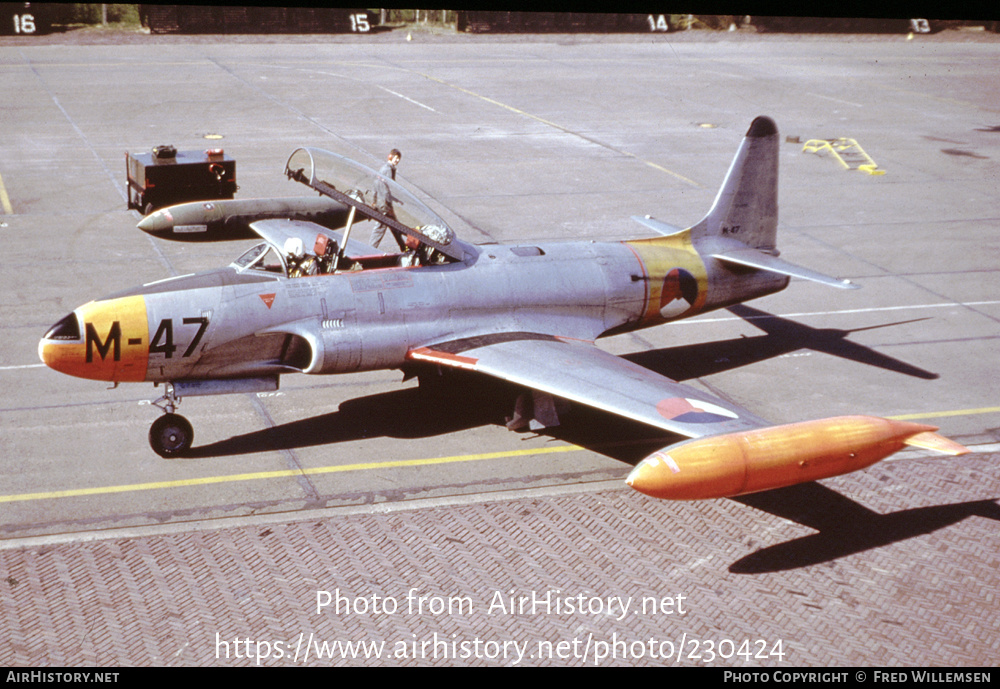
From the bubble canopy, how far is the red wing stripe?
1509mm

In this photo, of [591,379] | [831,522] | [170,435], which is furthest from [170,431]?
[831,522]

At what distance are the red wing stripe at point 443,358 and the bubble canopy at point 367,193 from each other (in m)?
1.51

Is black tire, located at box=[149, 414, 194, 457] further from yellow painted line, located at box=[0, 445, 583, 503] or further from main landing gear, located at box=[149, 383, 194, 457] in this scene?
yellow painted line, located at box=[0, 445, 583, 503]

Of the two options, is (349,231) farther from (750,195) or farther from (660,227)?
(750,195)

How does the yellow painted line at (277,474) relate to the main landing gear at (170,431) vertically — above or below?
below

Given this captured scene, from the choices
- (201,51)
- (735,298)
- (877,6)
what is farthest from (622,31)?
(735,298)

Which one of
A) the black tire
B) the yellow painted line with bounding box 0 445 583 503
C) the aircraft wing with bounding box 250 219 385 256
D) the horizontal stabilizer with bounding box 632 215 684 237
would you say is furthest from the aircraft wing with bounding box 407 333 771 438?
the horizontal stabilizer with bounding box 632 215 684 237

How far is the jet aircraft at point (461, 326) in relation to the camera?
10.8 meters

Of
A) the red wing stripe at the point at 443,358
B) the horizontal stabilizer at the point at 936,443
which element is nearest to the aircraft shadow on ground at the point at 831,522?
the horizontal stabilizer at the point at 936,443

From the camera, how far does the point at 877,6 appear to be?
1094 inches

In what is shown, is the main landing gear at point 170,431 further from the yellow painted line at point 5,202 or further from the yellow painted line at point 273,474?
the yellow painted line at point 5,202

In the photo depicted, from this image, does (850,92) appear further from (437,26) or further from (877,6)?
(437,26)

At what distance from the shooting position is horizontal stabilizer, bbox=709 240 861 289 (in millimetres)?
15094

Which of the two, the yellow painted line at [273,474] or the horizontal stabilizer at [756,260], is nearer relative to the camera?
the yellow painted line at [273,474]
